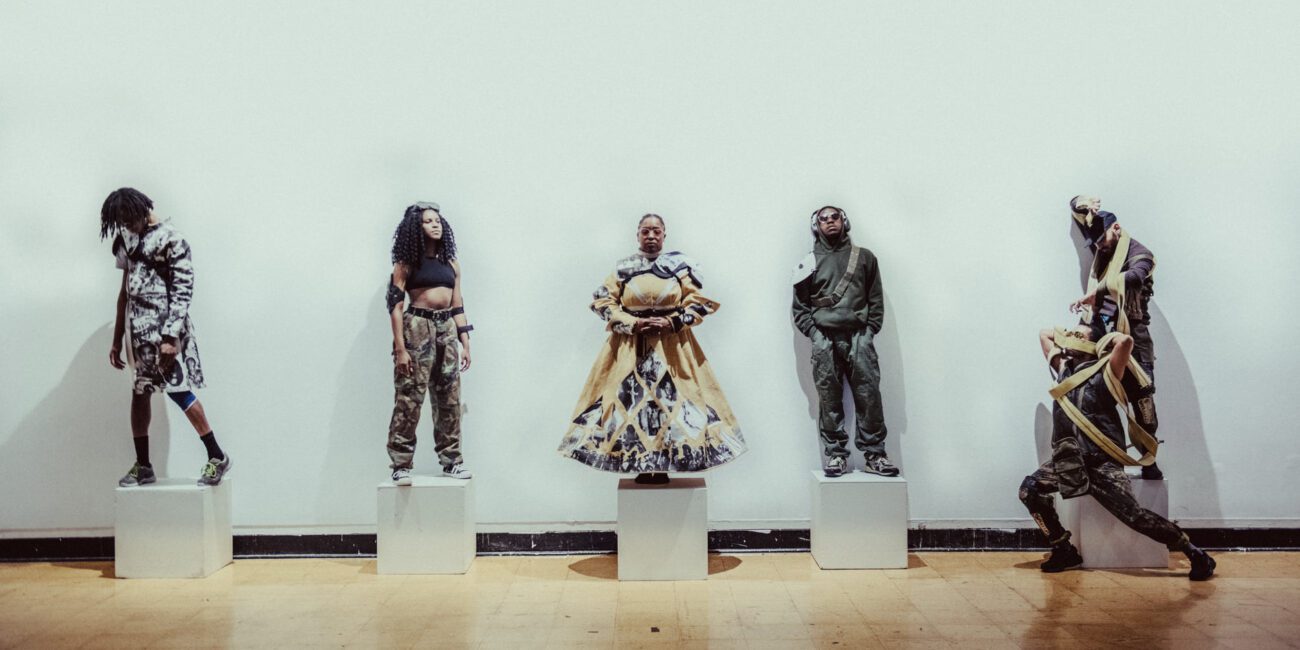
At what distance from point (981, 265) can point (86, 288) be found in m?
5.08

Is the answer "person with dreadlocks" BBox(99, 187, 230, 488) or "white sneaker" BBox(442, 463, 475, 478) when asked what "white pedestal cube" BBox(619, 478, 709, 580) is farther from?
"person with dreadlocks" BBox(99, 187, 230, 488)

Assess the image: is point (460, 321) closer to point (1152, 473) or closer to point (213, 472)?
point (213, 472)

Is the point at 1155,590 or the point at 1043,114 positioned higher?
the point at 1043,114

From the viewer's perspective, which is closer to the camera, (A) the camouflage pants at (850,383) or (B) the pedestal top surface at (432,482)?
(B) the pedestal top surface at (432,482)

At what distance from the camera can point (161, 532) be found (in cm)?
548

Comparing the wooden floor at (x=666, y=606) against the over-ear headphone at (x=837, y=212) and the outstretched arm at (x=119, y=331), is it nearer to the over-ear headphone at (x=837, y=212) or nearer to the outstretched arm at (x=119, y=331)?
the outstretched arm at (x=119, y=331)

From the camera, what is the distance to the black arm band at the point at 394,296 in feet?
18.0

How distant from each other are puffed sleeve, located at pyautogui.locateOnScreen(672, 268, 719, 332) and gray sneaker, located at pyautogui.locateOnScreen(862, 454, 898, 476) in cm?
121

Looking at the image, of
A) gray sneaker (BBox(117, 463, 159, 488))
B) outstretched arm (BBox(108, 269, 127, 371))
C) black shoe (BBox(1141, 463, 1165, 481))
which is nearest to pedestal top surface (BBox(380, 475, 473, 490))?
gray sneaker (BBox(117, 463, 159, 488))

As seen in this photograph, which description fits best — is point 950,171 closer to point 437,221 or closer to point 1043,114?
point 1043,114

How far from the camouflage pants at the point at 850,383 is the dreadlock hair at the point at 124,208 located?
3.62 m

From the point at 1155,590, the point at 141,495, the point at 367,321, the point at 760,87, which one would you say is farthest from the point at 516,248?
the point at 1155,590

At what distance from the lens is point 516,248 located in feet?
19.6

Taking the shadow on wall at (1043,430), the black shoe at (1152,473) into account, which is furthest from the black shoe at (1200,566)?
the shadow on wall at (1043,430)
